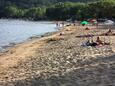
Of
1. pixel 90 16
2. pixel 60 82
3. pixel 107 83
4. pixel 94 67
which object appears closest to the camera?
pixel 107 83

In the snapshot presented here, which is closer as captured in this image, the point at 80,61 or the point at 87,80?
the point at 87,80

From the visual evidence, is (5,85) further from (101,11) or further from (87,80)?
(101,11)

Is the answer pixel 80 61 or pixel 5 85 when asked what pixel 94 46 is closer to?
pixel 80 61

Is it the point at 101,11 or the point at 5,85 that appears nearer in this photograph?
the point at 5,85

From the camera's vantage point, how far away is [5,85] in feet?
46.1

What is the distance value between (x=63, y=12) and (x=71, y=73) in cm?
17631

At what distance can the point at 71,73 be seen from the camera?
14.6m

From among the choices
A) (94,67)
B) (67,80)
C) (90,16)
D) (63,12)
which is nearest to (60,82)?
(67,80)

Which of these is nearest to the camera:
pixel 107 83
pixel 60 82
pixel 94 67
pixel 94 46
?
pixel 107 83

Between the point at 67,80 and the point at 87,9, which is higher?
the point at 67,80

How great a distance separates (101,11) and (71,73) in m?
116

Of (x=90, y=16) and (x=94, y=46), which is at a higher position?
(x=94, y=46)

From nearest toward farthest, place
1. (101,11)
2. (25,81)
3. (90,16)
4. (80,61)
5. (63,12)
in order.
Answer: (25,81), (80,61), (101,11), (90,16), (63,12)

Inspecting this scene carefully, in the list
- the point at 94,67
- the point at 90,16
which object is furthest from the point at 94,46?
the point at 90,16
